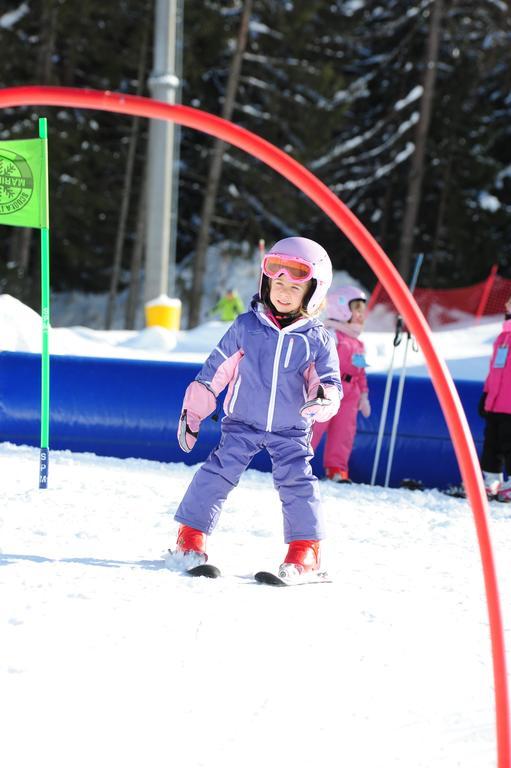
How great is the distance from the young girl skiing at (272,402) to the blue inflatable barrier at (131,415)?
8.15 ft

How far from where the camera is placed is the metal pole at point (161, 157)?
1239 cm

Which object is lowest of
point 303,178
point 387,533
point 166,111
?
point 387,533

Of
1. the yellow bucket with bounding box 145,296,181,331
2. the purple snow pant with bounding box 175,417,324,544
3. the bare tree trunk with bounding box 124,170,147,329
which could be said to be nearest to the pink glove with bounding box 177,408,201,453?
the purple snow pant with bounding box 175,417,324,544

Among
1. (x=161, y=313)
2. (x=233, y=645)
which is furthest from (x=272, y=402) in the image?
(x=161, y=313)

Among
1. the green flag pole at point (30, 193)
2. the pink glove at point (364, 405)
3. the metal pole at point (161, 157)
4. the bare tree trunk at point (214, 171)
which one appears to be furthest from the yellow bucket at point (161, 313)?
the bare tree trunk at point (214, 171)

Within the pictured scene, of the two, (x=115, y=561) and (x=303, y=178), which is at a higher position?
(x=303, y=178)

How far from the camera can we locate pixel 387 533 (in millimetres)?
4836

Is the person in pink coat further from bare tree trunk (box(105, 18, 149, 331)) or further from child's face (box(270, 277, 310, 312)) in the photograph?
bare tree trunk (box(105, 18, 149, 331))

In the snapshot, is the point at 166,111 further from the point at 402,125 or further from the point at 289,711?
the point at 402,125

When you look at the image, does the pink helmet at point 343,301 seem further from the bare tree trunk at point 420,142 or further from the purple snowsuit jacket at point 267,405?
the bare tree trunk at point 420,142

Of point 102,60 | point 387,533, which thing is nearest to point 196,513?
point 387,533

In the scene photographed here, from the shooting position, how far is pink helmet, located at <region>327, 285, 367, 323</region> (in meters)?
6.59

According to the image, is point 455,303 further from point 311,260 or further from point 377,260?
point 377,260

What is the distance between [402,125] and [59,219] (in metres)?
9.59
